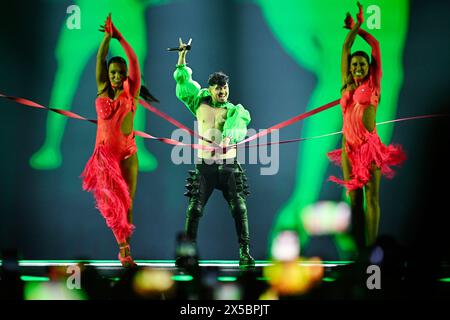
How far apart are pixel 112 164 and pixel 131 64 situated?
58 cm

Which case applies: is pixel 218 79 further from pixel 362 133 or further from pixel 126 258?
pixel 126 258

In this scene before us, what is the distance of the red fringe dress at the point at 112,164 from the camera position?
3.02m

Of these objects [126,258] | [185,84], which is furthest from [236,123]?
[126,258]

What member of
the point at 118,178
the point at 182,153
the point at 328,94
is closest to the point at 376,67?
the point at 328,94

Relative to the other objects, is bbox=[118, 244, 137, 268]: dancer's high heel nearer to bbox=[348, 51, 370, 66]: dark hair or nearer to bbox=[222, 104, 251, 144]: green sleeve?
bbox=[222, 104, 251, 144]: green sleeve

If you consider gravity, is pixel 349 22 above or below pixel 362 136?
above

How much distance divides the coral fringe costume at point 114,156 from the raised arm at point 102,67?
0.23 ft

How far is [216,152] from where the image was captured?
3104mm

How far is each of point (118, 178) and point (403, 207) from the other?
1.70 metres

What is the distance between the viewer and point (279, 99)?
11.0ft

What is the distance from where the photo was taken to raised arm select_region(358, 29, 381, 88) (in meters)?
3.08

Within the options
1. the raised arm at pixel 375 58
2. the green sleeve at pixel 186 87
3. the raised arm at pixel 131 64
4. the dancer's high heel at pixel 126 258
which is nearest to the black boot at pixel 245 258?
the dancer's high heel at pixel 126 258

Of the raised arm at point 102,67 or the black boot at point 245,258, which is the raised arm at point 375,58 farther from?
the raised arm at point 102,67

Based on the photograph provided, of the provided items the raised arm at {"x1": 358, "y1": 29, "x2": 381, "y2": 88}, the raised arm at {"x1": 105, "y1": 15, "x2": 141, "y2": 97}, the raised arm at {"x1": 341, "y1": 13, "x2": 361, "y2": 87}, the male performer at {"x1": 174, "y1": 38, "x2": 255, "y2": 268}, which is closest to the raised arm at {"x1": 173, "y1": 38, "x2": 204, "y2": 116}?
the male performer at {"x1": 174, "y1": 38, "x2": 255, "y2": 268}
